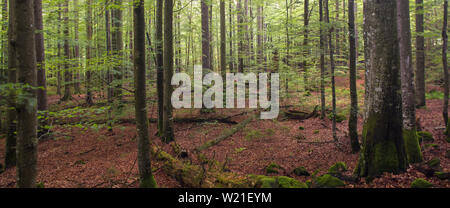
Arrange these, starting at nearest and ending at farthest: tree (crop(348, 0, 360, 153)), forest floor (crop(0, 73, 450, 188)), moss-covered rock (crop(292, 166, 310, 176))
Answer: forest floor (crop(0, 73, 450, 188)), moss-covered rock (crop(292, 166, 310, 176)), tree (crop(348, 0, 360, 153))

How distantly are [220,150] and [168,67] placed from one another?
3894mm

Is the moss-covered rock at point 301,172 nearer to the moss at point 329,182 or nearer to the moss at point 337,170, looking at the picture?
the moss at point 337,170

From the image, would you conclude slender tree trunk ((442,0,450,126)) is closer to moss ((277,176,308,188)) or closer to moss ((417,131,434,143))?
moss ((417,131,434,143))

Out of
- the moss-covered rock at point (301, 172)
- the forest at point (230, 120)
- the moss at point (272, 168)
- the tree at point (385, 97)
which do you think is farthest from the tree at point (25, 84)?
the tree at point (385, 97)

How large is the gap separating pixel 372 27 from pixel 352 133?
384 cm

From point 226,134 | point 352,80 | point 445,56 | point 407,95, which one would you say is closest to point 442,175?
point 407,95

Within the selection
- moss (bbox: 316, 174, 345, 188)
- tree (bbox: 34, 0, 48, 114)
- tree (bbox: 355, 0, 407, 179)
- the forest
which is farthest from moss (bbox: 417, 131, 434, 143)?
tree (bbox: 34, 0, 48, 114)

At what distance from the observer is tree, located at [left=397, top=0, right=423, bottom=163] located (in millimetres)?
5902

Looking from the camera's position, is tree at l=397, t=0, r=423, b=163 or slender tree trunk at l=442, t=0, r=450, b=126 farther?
slender tree trunk at l=442, t=0, r=450, b=126

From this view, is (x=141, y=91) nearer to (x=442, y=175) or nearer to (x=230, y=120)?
(x=442, y=175)

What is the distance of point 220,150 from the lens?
905cm

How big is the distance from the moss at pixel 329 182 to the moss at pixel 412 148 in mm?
2279
